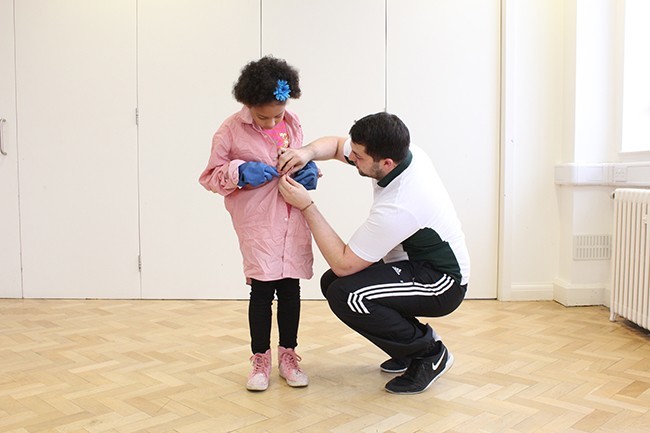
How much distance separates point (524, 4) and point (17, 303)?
129 inches

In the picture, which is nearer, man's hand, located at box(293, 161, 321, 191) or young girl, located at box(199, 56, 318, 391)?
young girl, located at box(199, 56, 318, 391)

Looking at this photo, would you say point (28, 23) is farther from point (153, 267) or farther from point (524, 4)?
point (524, 4)

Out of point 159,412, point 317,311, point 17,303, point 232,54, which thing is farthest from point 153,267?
point 159,412

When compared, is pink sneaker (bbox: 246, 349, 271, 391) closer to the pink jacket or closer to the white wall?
the pink jacket

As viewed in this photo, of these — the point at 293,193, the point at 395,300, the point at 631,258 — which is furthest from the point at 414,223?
the point at 631,258

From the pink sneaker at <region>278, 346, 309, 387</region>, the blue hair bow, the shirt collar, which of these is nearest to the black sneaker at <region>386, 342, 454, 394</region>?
the pink sneaker at <region>278, 346, 309, 387</region>

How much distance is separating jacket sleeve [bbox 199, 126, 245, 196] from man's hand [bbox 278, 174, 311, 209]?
15 cm

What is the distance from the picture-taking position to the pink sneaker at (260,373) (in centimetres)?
227

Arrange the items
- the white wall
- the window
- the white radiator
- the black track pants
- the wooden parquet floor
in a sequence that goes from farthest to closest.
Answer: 1. the white wall
2. the window
3. the white radiator
4. the black track pants
5. the wooden parquet floor

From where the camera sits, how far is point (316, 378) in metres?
2.43

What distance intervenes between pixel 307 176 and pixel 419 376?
0.76 meters

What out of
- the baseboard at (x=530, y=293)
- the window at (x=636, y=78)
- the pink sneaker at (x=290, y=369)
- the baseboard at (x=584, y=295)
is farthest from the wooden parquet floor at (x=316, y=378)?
the window at (x=636, y=78)

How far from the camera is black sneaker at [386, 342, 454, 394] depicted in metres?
2.26

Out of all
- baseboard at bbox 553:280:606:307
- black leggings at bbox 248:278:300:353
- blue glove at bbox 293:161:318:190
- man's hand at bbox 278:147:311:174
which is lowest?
baseboard at bbox 553:280:606:307
